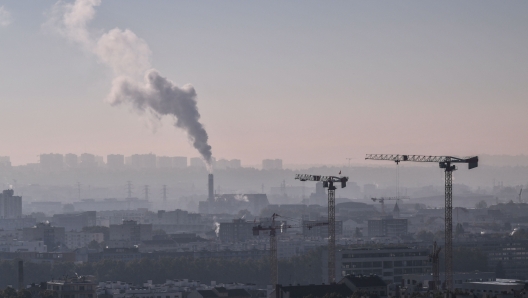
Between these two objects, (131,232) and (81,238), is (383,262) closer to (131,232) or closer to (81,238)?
(81,238)

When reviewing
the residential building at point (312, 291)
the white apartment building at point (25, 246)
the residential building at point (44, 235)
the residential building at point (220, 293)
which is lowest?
the residential building at point (220, 293)

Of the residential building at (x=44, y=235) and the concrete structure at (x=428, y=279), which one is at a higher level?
the residential building at (x=44, y=235)

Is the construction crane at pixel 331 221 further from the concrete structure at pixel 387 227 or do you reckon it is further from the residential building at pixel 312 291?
the concrete structure at pixel 387 227

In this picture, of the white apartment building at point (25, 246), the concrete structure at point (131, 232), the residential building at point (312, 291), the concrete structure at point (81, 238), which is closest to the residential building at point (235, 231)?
the concrete structure at point (131, 232)

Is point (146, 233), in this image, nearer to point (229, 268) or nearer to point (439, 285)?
point (229, 268)

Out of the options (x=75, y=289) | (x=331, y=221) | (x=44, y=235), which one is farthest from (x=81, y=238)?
(x=75, y=289)

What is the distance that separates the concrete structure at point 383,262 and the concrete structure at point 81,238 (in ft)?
267

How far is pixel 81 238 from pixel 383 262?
86.5m

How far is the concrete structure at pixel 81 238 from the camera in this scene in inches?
6496

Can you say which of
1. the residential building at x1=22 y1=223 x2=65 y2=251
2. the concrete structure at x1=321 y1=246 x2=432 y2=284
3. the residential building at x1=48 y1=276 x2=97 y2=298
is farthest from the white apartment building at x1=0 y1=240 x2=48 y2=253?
the residential building at x1=48 y1=276 x2=97 y2=298

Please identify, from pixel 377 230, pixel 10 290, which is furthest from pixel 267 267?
pixel 377 230

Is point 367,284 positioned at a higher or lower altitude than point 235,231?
lower

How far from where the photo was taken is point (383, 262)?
284 ft

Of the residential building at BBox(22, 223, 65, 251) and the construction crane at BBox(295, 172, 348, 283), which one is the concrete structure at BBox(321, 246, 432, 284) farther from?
the residential building at BBox(22, 223, 65, 251)
